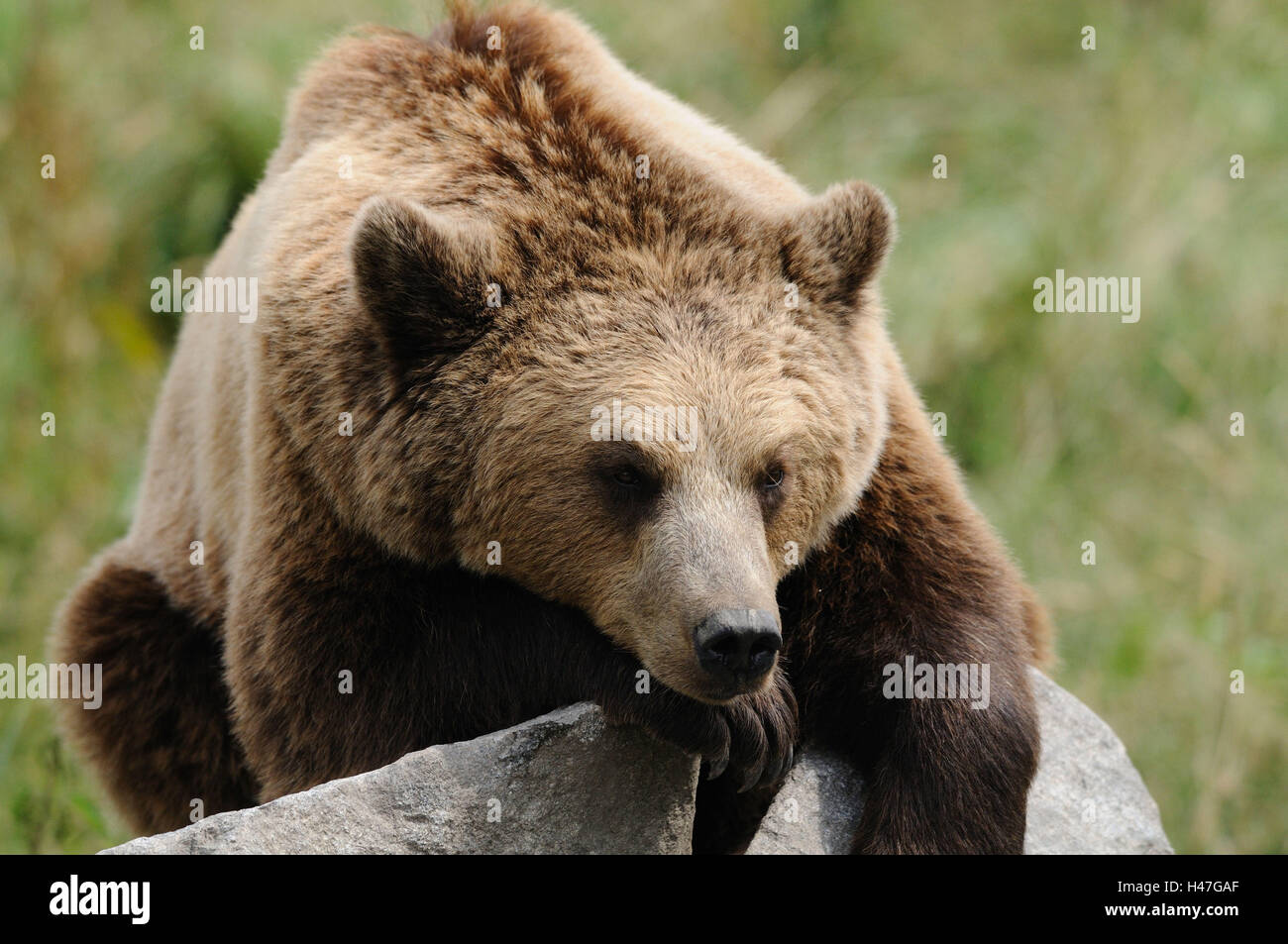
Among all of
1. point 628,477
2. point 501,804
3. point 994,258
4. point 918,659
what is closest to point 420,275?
point 628,477

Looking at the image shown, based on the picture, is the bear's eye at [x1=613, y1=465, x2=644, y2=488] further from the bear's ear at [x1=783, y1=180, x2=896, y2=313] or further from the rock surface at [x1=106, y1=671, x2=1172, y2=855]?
the bear's ear at [x1=783, y1=180, x2=896, y2=313]

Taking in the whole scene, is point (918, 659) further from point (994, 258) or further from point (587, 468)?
point (994, 258)

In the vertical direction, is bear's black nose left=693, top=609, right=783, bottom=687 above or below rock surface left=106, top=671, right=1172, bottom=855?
above

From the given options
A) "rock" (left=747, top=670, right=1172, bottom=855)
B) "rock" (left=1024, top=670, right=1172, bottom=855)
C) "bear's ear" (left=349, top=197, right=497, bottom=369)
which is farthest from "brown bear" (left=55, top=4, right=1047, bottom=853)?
"rock" (left=1024, top=670, right=1172, bottom=855)

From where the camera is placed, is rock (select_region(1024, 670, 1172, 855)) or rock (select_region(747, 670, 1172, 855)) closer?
rock (select_region(747, 670, 1172, 855))

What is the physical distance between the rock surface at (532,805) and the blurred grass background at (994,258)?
175 inches

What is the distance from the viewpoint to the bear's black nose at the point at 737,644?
439cm

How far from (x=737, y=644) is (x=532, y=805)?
100cm

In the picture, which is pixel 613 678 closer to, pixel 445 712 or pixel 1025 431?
pixel 445 712

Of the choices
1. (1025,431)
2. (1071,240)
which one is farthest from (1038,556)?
(1071,240)

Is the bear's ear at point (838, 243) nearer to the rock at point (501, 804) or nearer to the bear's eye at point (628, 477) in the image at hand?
the bear's eye at point (628, 477)

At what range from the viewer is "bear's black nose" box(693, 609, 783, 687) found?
4.39 m

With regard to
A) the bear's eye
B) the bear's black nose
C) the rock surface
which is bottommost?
the rock surface

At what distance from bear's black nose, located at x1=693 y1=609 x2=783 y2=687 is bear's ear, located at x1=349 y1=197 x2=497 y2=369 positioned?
137cm
